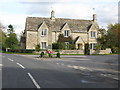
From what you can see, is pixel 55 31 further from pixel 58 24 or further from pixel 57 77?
pixel 57 77

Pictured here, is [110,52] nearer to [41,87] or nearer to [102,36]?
[102,36]

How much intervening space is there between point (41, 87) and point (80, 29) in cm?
5408

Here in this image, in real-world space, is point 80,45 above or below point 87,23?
below

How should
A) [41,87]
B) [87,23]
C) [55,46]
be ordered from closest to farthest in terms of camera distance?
[41,87], [55,46], [87,23]

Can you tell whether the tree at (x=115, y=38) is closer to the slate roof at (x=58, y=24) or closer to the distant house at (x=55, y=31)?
the distant house at (x=55, y=31)

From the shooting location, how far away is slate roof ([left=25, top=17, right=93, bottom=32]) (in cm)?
6121

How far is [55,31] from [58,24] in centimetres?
288

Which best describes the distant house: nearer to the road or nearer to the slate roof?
the slate roof

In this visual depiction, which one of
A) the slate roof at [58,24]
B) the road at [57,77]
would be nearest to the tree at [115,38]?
the slate roof at [58,24]

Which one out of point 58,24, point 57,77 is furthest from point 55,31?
point 57,77

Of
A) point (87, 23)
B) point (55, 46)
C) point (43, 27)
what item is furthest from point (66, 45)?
point (87, 23)

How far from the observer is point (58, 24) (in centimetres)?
6338

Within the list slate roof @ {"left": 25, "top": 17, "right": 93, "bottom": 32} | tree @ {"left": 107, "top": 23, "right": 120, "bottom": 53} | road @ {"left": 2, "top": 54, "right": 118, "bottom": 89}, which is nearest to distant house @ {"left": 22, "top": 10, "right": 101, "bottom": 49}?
slate roof @ {"left": 25, "top": 17, "right": 93, "bottom": 32}

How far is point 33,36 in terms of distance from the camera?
198 ft
